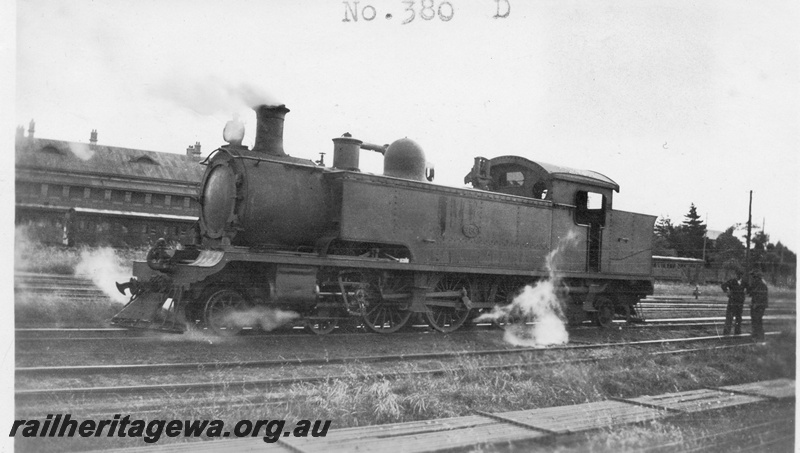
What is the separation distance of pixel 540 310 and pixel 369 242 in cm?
437

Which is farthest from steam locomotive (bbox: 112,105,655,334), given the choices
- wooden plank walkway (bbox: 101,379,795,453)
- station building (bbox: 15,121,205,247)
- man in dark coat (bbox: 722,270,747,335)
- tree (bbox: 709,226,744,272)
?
wooden plank walkway (bbox: 101,379,795,453)

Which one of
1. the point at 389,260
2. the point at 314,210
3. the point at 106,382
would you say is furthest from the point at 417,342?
the point at 106,382

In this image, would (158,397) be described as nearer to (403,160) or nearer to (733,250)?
(403,160)

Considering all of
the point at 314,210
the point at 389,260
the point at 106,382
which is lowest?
the point at 106,382

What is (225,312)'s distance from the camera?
8.48 metres

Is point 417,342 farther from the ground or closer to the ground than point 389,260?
closer to the ground

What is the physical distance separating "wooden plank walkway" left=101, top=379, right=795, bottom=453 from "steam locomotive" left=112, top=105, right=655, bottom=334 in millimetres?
4684

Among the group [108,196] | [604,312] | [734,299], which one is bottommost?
[604,312]

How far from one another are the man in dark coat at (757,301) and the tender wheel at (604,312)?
271 cm

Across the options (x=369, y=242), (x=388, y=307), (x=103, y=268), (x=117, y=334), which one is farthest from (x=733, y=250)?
(x=103, y=268)

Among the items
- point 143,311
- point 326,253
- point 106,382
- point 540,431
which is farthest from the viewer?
point 326,253

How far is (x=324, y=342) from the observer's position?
28.8 feet

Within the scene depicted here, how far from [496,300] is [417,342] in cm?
288

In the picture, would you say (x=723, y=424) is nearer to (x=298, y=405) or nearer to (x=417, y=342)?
(x=298, y=405)
